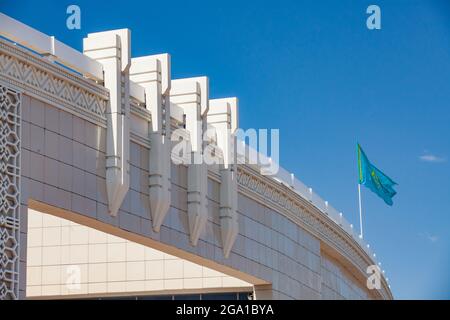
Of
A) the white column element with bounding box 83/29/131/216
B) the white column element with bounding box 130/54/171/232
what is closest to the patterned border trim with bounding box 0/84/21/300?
the white column element with bounding box 83/29/131/216

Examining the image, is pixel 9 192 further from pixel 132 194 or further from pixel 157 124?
pixel 157 124

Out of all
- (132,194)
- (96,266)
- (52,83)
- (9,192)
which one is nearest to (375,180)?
(96,266)

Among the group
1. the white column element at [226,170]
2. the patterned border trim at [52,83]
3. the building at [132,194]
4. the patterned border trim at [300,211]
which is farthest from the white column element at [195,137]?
the patterned border trim at [52,83]

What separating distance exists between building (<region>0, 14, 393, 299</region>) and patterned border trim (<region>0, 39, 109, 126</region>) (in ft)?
0.12

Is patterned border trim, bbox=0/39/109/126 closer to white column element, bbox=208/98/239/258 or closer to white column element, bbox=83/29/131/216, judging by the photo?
Answer: white column element, bbox=83/29/131/216

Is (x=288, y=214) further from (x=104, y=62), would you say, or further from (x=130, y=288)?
(x=104, y=62)

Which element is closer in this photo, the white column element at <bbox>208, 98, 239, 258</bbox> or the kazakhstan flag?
the white column element at <bbox>208, 98, 239, 258</bbox>

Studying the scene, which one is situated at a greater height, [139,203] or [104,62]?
[104,62]

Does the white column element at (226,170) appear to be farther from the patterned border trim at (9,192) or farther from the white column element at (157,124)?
the patterned border trim at (9,192)

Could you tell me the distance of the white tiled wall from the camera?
43.2 metres

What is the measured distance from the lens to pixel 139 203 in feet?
113

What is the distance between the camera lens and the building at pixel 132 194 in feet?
96.5
